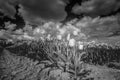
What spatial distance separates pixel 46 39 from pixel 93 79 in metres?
4.08

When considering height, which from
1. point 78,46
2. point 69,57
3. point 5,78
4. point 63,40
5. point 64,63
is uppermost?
Result: point 63,40

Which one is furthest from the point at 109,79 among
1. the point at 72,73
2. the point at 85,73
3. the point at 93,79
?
the point at 72,73

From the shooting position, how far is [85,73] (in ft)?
11.6

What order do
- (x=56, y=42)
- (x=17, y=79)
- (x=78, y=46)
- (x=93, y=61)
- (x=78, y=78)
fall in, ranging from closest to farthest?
(x=78, y=78) → (x=17, y=79) → (x=78, y=46) → (x=56, y=42) → (x=93, y=61)

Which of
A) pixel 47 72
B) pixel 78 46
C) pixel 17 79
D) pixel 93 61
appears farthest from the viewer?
pixel 93 61

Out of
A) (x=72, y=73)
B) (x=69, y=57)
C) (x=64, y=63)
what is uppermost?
(x=69, y=57)

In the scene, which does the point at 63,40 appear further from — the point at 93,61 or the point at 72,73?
the point at 93,61

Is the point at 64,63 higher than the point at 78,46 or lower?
lower

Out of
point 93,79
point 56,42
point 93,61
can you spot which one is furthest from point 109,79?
point 93,61

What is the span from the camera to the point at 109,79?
3271 mm

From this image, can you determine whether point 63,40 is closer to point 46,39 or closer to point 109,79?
point 46,39

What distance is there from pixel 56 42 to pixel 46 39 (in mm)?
1255

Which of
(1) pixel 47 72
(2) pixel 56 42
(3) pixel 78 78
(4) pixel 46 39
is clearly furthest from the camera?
(4) pixel 46 39

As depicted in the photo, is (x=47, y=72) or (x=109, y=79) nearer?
(x=109, y=79)
